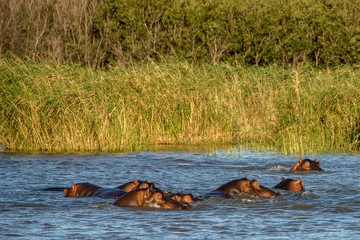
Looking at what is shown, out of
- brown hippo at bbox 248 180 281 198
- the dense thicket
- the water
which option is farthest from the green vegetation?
the dense thicket

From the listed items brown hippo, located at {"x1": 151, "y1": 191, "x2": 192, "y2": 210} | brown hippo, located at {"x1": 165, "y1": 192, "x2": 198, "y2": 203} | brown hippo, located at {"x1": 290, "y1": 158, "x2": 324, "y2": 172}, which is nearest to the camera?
brown hippo, located at {"x1": 151, "y1": 191, "x2": 192, "y2": 210}

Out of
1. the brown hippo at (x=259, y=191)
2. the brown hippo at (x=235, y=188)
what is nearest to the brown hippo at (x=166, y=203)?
the brown hippo at (x=235, y=188)

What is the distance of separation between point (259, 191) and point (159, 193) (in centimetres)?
116

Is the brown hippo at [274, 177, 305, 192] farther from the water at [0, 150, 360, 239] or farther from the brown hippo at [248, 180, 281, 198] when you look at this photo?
the brown hippo at [248, 180, 281, 198]

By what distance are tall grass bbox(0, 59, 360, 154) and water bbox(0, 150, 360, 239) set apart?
0.79 meters

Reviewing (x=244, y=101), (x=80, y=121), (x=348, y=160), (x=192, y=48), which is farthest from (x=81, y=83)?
(x=192, y=48)

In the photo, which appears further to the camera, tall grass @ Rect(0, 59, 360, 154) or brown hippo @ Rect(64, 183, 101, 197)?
tall grass @ Rect(0, 59, 360, 154)

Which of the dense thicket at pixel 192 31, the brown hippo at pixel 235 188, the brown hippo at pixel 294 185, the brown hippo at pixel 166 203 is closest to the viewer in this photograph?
the brown hippo at pixel 166 203

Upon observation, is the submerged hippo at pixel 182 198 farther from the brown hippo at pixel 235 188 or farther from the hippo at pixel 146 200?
the brown hippo at pixel 235 188

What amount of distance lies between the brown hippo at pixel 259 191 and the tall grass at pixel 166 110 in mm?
4206

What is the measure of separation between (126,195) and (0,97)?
18.5ft

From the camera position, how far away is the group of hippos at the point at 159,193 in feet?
27.3

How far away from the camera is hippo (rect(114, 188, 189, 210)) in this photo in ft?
27.2

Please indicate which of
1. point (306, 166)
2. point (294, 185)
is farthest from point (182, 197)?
point (306, 166)
